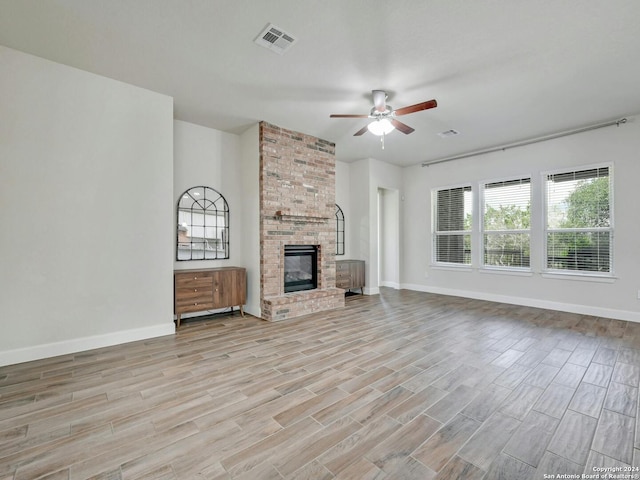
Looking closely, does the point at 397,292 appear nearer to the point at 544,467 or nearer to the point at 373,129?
the point at 373,129

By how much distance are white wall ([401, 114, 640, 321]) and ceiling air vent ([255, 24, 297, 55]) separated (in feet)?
16.1

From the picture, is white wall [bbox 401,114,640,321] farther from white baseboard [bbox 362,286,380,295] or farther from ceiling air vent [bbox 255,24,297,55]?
ceiling air vent [bbox 255,24,297,55]

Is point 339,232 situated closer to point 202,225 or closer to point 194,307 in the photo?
point 202,225

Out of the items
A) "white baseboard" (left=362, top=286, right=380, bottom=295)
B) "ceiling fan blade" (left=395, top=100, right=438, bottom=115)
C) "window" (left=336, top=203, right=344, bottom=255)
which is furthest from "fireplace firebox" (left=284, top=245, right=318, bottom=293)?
"ceiling fan blade" (left=395, top=100, right=438, bottom=115)

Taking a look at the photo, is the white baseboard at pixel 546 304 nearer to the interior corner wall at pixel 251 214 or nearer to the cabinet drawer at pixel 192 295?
the interior corner wall at pixel 251 214

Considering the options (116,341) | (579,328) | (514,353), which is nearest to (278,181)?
(116,341)

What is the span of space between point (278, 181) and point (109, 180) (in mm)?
2259

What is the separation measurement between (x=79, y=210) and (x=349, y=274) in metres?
4.56

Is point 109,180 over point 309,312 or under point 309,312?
over

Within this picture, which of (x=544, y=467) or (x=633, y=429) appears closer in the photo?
(x=544, y=467)

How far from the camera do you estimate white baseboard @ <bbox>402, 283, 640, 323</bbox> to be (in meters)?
4.45

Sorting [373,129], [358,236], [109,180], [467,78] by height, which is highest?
[467,78]

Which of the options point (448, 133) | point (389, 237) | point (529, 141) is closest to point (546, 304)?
point (529, 141)

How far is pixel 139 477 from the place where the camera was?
4.87ft
